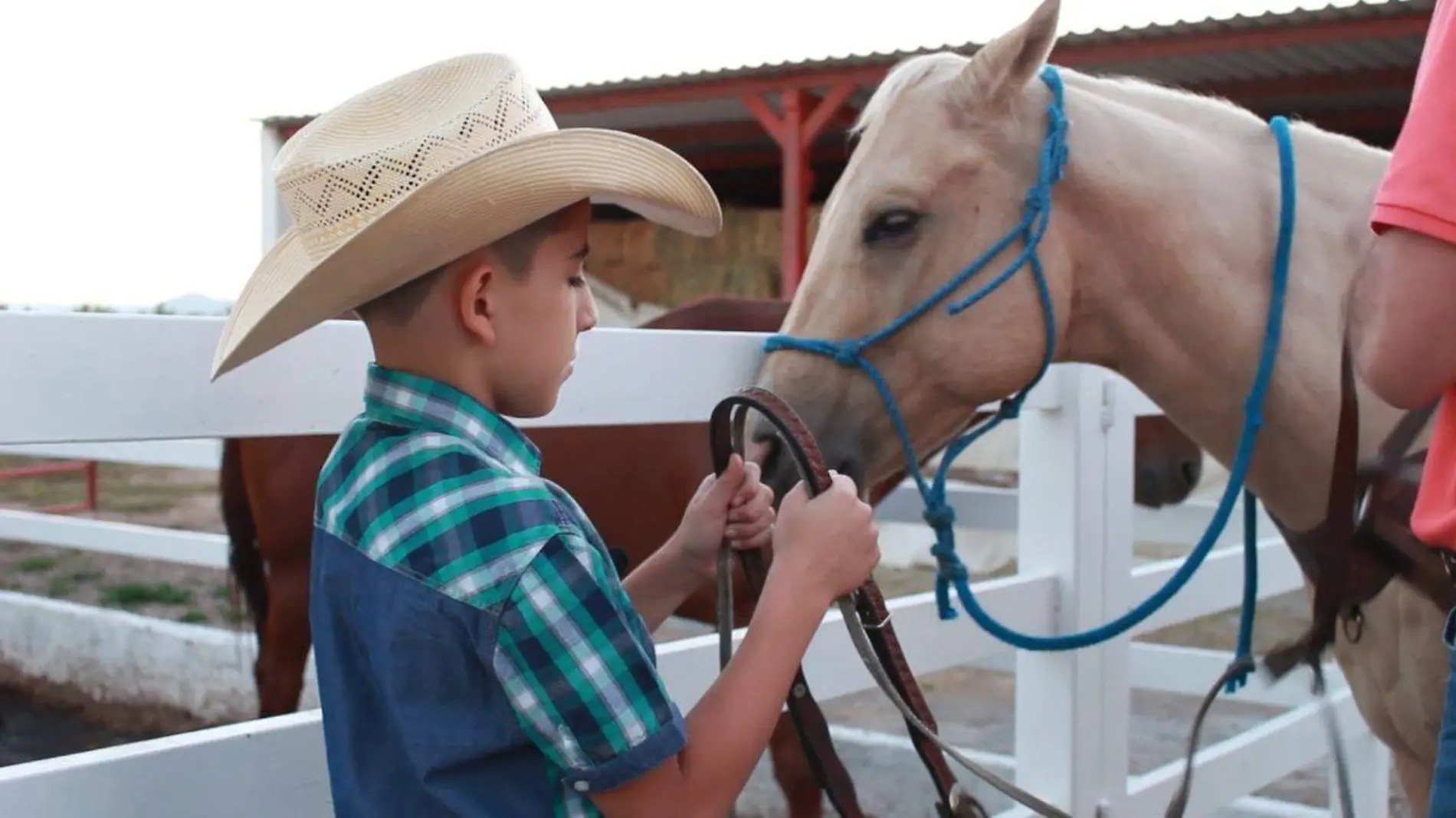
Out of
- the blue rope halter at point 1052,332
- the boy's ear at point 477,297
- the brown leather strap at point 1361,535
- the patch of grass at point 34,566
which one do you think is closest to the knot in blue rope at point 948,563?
the blue rope halter at point 1052,332

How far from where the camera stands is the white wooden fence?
3.71 feet

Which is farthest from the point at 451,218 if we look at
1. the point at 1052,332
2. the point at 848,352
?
the point at 1052,332

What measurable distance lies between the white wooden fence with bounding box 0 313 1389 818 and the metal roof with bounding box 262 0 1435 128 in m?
4.64

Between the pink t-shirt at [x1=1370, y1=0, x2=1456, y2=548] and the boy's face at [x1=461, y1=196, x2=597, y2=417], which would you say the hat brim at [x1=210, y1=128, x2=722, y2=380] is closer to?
the boy's face at [x1=461, y1=196, x2=597, y2=417]

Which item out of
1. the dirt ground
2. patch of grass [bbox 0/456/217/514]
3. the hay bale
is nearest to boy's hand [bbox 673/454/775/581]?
the dirt ground

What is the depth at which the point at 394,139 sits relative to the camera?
0.95 meters

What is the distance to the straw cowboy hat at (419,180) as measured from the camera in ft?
2.98

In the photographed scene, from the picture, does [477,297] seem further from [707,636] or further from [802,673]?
[707,636]

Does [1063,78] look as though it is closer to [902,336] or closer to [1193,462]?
[902,336]

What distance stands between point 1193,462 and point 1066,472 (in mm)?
2215

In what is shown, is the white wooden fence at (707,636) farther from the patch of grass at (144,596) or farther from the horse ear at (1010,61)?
the patch of grass at (144,596)

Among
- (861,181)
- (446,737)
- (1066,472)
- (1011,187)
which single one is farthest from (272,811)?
(1066,472)

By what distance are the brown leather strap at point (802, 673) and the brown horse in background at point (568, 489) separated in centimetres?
187

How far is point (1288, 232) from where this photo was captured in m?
1.71
